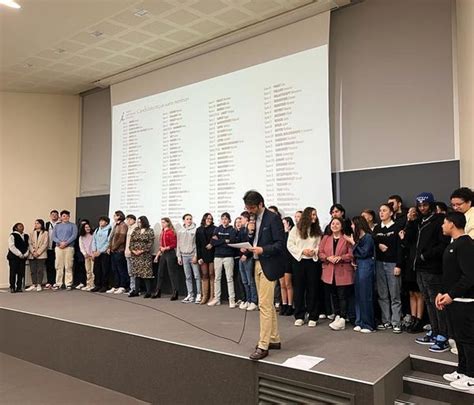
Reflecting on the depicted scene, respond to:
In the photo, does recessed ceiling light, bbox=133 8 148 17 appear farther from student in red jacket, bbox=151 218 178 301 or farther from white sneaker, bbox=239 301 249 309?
white sneaker, bbox=239 301 249 309

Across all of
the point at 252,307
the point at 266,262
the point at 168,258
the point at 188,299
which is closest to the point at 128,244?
the point at 168,258

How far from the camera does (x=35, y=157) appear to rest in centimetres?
852

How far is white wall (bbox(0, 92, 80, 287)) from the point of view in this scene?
26.9ft

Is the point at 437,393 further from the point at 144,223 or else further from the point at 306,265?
the point at 144,223

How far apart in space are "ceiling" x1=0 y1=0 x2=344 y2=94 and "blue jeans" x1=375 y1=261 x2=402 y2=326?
3.34 meters

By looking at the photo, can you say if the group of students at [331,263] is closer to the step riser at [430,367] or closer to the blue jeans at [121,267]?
the blue jeans at [121,267]

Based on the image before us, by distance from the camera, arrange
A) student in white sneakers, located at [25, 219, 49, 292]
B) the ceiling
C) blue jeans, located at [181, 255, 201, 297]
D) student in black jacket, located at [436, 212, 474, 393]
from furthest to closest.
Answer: student in white sneakers, located at [25, 219, 49, 292]
blue jeans, located at [181, 255, 201, 297]
the ceiling
student in black jacket, located at [436, 212, 474, 393]

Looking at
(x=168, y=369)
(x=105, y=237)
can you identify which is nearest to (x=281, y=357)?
(x=168, y=369)

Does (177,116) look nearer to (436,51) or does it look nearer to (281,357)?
(436,51)

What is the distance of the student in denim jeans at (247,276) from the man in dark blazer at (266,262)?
177cm

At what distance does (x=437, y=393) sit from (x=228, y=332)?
6.01ft

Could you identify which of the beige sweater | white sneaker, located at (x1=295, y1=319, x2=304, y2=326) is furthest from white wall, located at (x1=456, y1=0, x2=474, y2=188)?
the beige sweater

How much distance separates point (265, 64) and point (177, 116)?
5.98 feet

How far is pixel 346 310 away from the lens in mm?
4336
